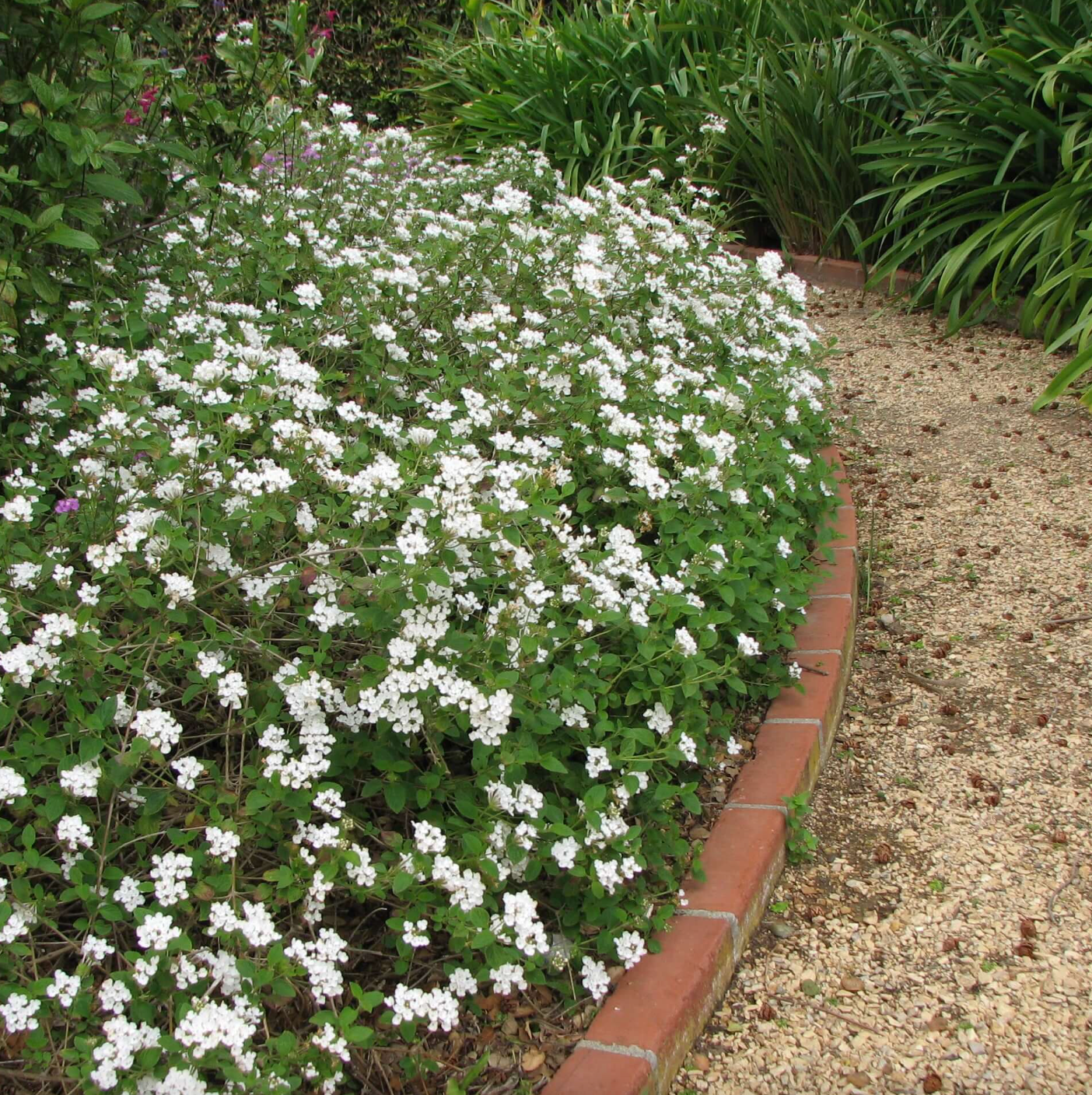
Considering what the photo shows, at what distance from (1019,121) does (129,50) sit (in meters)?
4.38

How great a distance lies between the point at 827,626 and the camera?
3047 mm

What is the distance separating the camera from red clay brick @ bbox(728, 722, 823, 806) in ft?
8.04

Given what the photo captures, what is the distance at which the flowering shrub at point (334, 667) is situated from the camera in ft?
5.46

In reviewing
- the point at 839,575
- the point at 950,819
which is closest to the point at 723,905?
the point at 950,819

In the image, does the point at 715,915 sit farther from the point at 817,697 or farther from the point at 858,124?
the point at 858,124

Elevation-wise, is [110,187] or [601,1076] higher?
[110,187]

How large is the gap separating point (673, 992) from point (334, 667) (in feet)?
2.83

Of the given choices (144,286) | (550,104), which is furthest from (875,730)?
(550,104)

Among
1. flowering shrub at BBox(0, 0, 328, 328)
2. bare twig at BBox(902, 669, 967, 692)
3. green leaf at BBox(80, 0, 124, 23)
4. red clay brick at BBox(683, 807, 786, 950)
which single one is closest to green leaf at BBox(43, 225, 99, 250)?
flowering shrub at BBox(0, 0, 328, 328)

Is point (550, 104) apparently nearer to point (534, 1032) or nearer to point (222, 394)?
A: point (222, 394)

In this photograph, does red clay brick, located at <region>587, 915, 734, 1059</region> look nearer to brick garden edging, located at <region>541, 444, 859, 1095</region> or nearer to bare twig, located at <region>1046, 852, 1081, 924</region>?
brick garden edging, located at <region>541, 444, 859, 1095</region>

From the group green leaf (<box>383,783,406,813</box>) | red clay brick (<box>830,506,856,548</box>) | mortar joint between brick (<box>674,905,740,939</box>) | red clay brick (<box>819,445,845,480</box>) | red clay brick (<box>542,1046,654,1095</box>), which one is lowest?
red clay brick (<box>542,1046,654,1095</box>)

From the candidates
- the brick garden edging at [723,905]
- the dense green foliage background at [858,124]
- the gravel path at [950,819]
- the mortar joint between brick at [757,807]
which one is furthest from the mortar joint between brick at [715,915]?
the dense green foliage background at [858,124]

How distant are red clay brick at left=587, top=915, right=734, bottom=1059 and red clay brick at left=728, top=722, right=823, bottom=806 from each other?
17.0 inches
